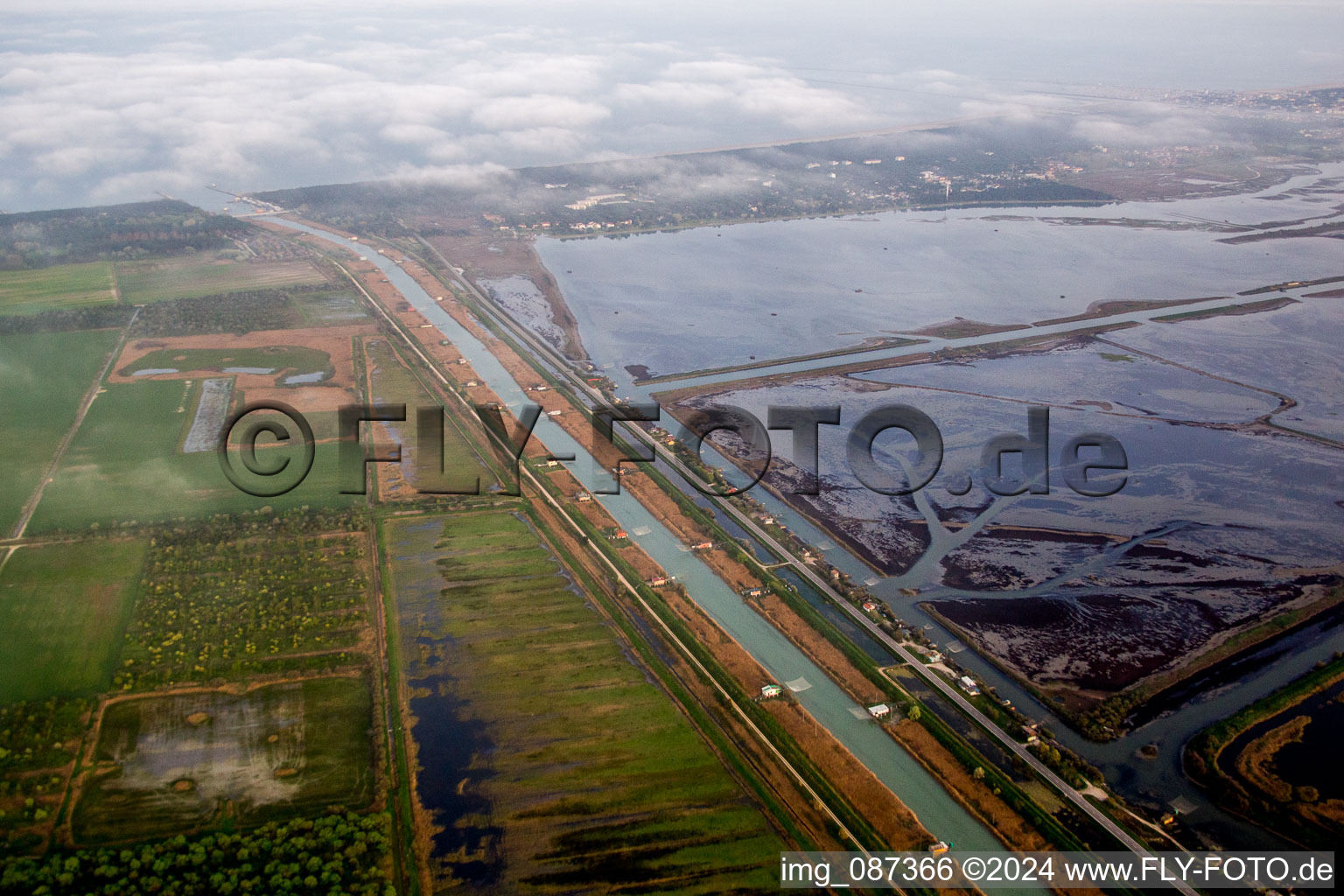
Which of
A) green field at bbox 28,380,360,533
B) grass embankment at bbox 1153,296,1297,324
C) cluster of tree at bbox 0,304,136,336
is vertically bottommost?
green field at bbox 28,380,360,533

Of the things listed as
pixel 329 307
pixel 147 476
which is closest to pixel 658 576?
pixel 147 476

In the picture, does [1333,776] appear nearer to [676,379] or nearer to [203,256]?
[676,379]

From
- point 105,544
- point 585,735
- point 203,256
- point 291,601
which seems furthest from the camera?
point 203,256

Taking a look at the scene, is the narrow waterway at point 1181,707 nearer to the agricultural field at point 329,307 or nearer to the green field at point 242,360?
the green field at point 242,360

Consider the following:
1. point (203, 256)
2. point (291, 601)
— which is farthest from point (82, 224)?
point (291, 601)

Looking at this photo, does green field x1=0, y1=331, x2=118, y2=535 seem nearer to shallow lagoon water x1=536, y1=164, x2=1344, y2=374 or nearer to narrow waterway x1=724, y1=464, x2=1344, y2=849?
shallow lagoon water x1=536, y1=164, x2=1344, y2=374

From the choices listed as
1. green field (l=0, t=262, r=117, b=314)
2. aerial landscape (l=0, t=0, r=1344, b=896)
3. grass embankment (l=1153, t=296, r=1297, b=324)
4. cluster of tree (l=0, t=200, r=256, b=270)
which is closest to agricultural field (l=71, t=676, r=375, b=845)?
aerial landscape (l=0, t=0, r=1344, b=896)

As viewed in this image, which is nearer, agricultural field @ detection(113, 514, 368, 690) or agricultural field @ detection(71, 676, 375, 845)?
agricultural field @ detection(71, 676, 375, 845)
